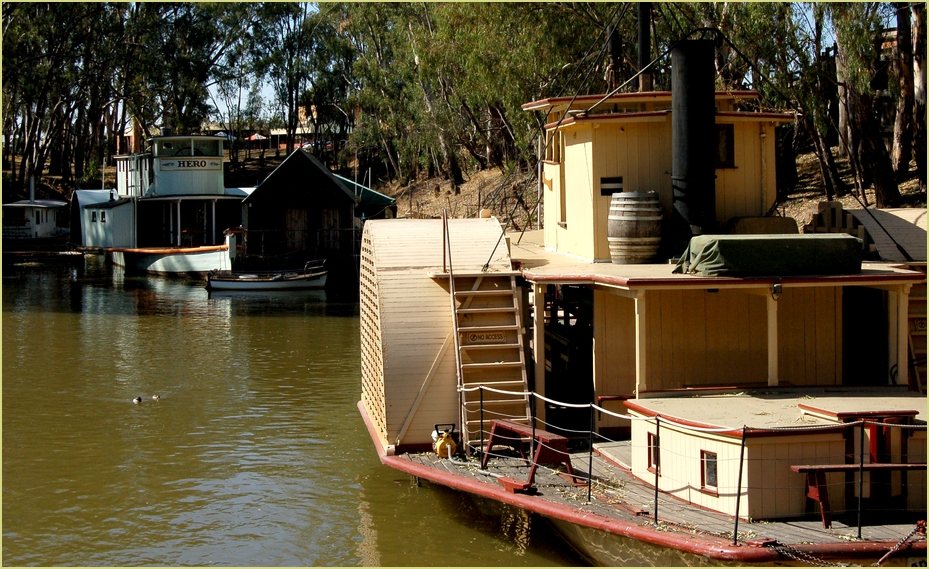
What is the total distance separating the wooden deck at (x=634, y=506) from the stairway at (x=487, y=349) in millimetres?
599

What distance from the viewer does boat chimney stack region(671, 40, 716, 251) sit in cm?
1562

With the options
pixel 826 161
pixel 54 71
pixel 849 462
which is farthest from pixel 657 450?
pixel 54 71

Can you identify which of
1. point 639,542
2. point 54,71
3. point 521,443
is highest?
point 54,71

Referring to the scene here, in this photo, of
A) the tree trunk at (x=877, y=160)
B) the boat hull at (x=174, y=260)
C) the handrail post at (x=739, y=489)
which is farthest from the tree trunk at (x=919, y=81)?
the boat hull at (x=174, y=260)

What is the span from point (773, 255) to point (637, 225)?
260cm

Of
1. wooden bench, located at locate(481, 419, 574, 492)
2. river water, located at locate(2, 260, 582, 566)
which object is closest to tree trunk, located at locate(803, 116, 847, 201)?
river water, located at locate(2, 260, 582, 566)

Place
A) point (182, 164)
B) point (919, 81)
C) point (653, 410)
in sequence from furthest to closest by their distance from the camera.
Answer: point (182, 164)
point (919, 81)
point (653, 410)

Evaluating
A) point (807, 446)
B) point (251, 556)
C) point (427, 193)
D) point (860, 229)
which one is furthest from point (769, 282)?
point (427, 193)

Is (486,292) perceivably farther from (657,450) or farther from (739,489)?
(739,489)

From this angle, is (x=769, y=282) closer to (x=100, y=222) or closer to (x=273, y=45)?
(x=100, y=222)

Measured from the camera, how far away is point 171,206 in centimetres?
4975

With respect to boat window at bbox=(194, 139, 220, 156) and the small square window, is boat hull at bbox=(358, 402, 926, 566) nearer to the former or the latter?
the small square window

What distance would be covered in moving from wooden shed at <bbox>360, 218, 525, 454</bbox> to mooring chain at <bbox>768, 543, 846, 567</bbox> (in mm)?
4727

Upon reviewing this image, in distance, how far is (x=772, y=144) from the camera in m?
17.0
